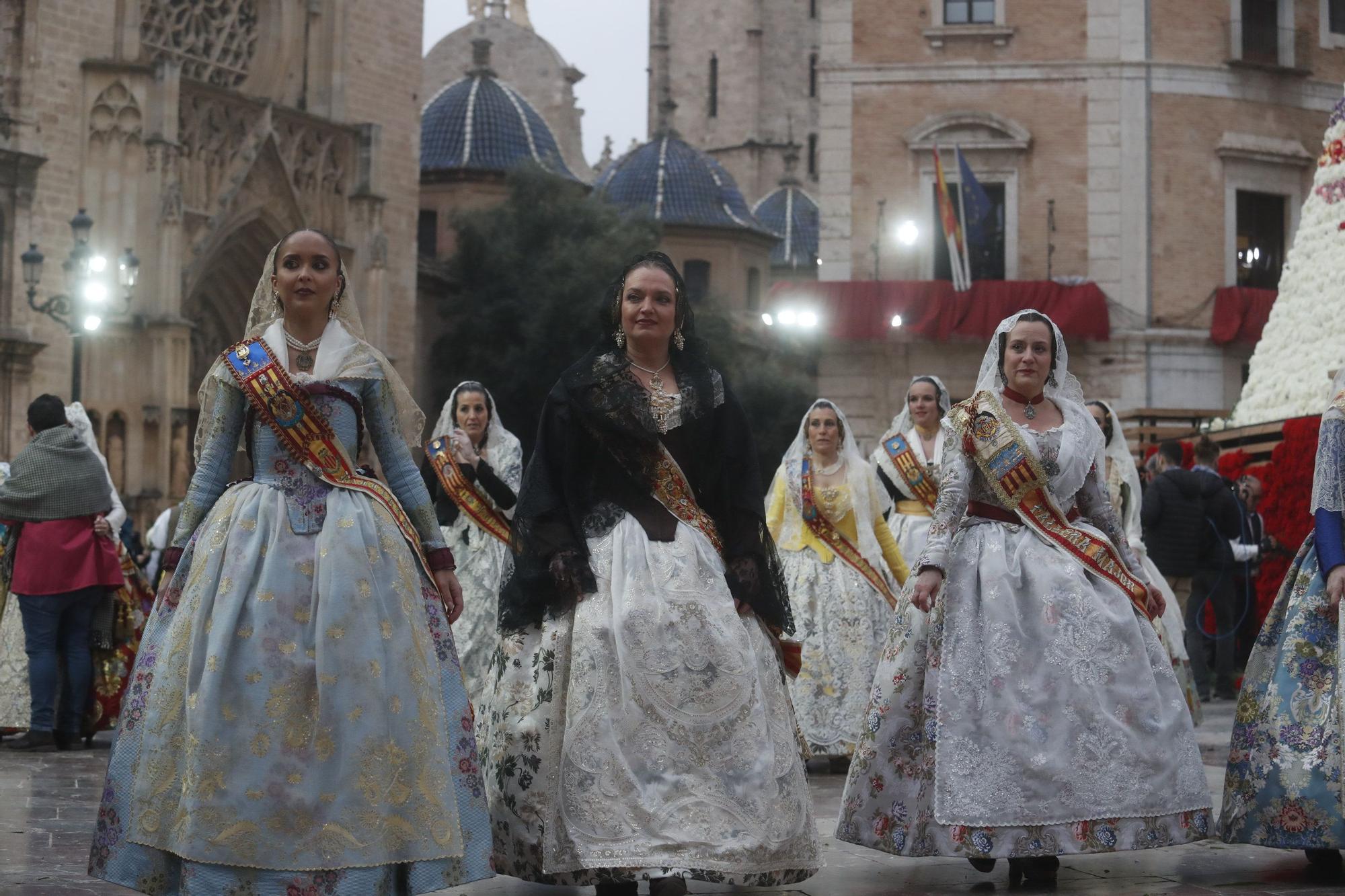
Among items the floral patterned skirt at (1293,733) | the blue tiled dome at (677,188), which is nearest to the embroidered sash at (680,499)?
the floral patterned skirt at (1293,733)

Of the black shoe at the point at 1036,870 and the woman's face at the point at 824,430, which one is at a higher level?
the woman's face at the point at 824,430

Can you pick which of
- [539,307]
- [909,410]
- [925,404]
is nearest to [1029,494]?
[925,404]

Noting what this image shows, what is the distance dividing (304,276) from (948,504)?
2415 millimetres

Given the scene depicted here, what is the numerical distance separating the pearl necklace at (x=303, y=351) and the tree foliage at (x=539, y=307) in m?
32.7

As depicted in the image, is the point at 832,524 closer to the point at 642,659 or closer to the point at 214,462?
the point at 642,659

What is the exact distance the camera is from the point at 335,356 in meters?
6.30

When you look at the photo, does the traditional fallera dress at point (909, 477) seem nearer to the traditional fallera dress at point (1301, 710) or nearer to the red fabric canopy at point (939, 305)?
the traditional fallera dress at point (1301, 710)

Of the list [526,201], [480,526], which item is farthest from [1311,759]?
[526,201]

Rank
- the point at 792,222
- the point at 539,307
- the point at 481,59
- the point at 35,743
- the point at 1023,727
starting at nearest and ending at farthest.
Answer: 1. the point at 1023,727
2. the point at 35,743
3. the point at 539,307
4. the point at 481,59
5. the point at 792,222

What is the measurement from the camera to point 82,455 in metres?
11.2

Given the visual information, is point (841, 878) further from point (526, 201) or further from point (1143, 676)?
point (526, 201)

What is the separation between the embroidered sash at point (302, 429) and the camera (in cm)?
612

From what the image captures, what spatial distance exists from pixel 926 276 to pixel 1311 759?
2598cm

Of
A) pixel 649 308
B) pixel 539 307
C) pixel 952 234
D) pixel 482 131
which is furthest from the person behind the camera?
pixel 482 131
